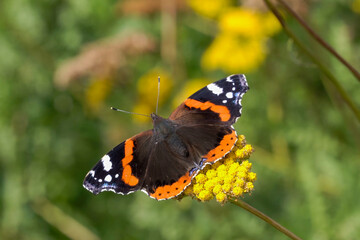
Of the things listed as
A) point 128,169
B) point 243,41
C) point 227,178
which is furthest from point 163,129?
point 243,41

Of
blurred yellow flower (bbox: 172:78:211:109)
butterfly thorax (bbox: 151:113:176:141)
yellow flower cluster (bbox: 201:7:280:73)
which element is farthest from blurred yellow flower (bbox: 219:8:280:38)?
butterfly thorax (bbox: 151:113:176:141)

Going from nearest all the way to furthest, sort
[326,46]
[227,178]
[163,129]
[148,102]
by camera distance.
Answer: [227,178]
[326,46]
[163,129]
[148,102]

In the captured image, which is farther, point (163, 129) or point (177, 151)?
point (163, 129)

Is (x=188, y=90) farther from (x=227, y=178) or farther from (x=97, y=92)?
(x=227, y=178)

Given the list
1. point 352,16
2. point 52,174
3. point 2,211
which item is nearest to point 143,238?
point 52,174

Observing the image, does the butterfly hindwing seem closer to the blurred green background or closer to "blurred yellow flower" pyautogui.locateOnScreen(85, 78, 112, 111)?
the blurred green background

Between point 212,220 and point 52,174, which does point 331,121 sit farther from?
point 52,174
